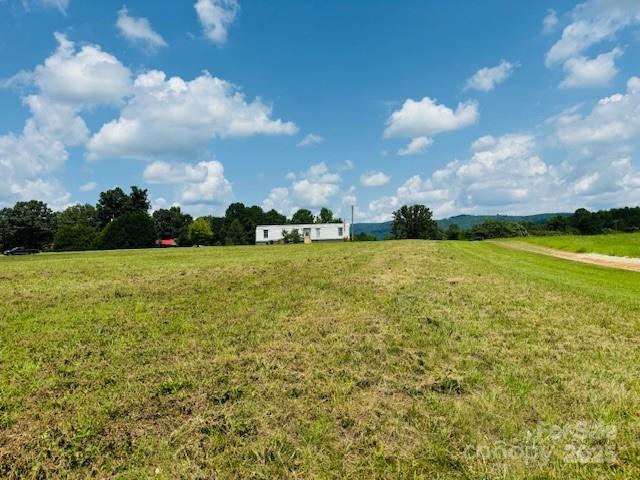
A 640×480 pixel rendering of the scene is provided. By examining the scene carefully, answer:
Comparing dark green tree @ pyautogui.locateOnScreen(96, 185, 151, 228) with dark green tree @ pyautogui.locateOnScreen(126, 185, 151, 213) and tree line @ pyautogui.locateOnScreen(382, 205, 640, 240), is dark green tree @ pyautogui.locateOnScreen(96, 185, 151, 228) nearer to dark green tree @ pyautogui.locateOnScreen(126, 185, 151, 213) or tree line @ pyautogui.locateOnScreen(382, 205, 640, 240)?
dark green tree @ pyautogui.locateOnScreen(126, 185, 151, 213)

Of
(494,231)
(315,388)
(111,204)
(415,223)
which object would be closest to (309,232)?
(415,223)

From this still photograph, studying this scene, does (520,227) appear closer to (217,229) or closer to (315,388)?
(217,229)

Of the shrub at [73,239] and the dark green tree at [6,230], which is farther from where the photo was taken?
the dark green tree at [6,230]

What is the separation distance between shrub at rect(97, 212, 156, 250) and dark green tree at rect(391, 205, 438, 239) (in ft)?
181

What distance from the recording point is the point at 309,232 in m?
64.0

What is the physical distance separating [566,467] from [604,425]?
79 centimetres

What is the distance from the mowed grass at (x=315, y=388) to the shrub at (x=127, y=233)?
5827 cm

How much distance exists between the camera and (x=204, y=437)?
3326mm

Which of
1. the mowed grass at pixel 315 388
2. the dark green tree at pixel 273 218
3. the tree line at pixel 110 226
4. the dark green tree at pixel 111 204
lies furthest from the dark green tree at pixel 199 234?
the mowed grass at pixel 315 388

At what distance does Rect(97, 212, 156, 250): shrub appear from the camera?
6088 centimetres

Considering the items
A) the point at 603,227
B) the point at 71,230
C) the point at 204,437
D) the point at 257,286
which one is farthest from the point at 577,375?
the point at 603,227

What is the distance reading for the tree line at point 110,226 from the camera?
62.0m

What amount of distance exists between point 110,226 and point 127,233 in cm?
308

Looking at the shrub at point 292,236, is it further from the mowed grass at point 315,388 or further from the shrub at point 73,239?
the mowed grass at point 315,388
